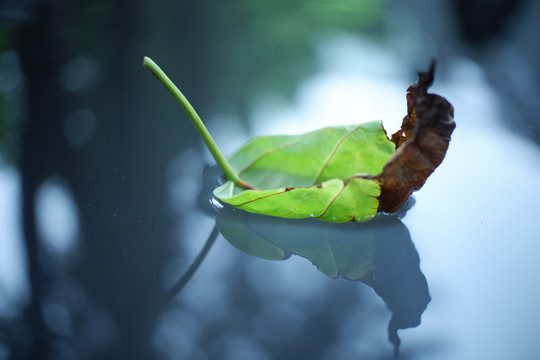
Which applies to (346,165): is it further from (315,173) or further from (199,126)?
(199,126)

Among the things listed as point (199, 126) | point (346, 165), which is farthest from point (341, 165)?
point (199, 126)

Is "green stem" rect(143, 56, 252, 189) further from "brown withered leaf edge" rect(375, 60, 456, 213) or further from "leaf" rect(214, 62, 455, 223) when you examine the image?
"brown withered leaf edge" rect(375, 60, 456, 213)

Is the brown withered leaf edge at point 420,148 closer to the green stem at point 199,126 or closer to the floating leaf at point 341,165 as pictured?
the floating leaf at point 341,165

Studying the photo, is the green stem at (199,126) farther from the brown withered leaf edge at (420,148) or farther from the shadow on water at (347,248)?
the brown withered leaf edge at (420,148)

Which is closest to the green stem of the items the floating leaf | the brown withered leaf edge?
the floating leaf

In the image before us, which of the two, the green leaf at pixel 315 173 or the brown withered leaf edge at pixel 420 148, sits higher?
the brown withered leaf edge at pixel 420 148

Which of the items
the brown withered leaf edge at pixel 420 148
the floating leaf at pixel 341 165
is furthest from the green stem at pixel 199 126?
the brown withered leaf edge at pixel 420 148

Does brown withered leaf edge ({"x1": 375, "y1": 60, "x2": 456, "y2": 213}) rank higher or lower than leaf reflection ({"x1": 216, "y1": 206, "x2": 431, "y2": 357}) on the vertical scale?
higher
